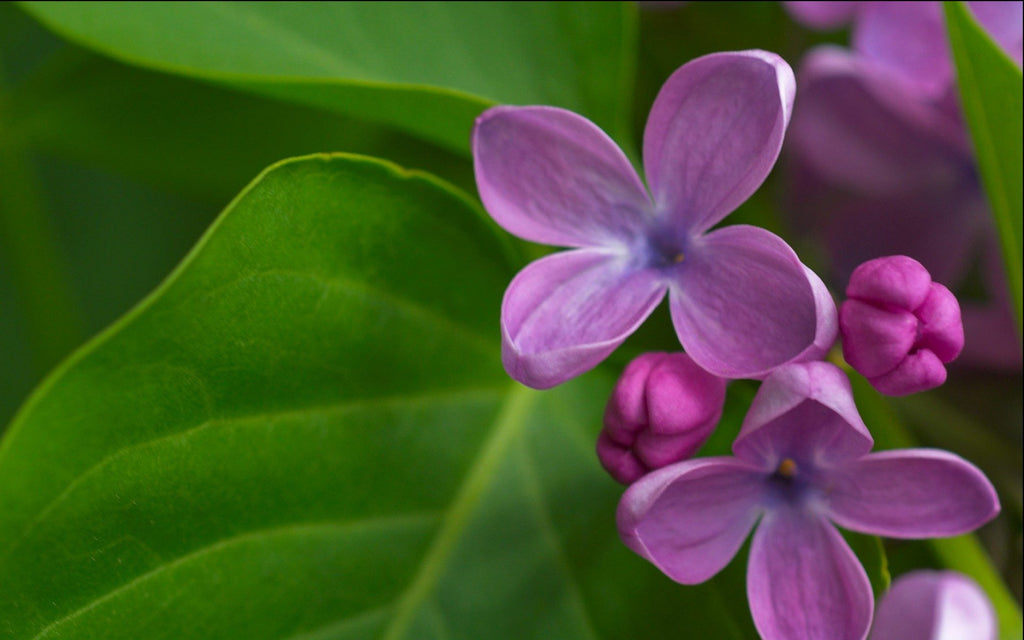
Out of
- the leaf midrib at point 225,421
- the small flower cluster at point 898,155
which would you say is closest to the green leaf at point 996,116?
the small flower cluster at point 898,155

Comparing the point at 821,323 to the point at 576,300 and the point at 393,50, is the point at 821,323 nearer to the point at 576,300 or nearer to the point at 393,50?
the point at 576,300

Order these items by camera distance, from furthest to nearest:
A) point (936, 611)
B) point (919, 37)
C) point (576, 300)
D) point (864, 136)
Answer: point (864, 136)
point (919, 37)
point (576, 300)
point (936, 611)

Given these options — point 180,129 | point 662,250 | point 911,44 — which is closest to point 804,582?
point 662,250

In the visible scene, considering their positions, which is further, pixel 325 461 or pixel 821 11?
pixel 821 11

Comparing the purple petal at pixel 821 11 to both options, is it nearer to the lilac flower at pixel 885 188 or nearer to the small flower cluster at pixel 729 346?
the lilac flower at pixel 885 188

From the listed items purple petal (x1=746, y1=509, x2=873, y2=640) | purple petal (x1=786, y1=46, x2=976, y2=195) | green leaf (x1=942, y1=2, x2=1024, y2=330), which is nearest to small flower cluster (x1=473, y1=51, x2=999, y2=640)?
purple petal (x1=746, y1=509, x2=873, y2=640)

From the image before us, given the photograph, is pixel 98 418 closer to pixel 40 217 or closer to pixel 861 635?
pixel 861 635

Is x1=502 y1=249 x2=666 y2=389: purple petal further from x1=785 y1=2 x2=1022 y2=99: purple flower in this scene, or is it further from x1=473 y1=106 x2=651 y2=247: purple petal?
x1=785 y1=2 x2=1022 y2=99: purple flower
